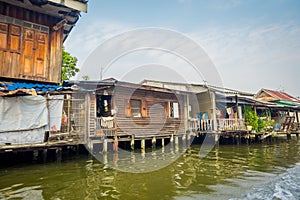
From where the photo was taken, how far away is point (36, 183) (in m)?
6.01

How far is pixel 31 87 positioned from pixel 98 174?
14.8ft

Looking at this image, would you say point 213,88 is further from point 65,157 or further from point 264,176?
point 65,157

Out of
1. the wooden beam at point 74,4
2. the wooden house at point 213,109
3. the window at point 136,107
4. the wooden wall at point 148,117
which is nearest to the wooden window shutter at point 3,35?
the wooden beam at point 74,4

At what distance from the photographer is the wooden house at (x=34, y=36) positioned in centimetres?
883

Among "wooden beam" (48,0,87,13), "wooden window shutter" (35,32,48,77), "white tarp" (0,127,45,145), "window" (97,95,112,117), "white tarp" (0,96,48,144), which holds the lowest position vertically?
"white tarp" (0,127,45,145)

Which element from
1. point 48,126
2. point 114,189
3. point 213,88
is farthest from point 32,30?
point 213,88

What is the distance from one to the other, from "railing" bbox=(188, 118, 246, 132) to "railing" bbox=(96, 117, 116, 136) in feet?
21.2

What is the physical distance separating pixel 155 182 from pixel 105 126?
5863 millimetres

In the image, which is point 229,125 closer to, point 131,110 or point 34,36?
point 131,110

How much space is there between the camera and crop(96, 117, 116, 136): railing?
10.9 m

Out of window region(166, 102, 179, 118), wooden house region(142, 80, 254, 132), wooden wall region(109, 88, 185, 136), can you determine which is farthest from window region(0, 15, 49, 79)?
wooden house region(142, 80, 254, 132)

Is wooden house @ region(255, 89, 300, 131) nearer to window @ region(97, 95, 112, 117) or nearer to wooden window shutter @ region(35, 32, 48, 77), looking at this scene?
A: window @ region(97, 95, 112, 117)

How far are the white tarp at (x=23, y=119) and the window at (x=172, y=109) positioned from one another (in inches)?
349

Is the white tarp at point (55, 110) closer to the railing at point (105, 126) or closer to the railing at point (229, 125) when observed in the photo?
the railing at point (105, 126)
